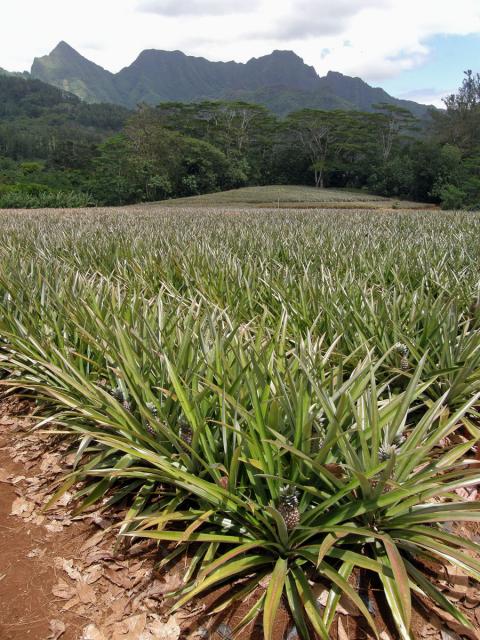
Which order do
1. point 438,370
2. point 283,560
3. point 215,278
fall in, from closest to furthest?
1. point 283,560
2. point 438,370
3. point 215,278

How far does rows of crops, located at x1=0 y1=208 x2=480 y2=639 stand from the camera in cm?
146

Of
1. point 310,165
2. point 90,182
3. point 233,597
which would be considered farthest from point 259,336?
point 310,165

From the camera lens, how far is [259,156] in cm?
6178

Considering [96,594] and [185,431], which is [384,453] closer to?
[185,431]

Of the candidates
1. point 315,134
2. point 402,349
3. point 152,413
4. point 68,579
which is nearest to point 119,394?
point 152,413

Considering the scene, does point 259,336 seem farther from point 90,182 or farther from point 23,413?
point 90,182

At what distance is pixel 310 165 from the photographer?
59469 millimetres

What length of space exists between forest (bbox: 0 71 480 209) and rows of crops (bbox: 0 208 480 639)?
3473 centimetres

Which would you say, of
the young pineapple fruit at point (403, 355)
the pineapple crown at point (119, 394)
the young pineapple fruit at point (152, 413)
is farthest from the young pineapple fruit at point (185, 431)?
the young pineapple fruit at point (403, 355)

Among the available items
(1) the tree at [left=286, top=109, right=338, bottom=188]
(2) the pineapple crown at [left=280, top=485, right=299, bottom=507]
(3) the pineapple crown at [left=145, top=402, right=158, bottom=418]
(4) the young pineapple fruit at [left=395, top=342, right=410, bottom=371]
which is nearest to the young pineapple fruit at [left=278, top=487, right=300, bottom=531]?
(2) the pineapple crown at [left=280, top=485, right=299, bottom=507]

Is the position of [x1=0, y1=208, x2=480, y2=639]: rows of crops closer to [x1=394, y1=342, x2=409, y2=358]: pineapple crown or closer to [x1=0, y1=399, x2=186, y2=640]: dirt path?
[x1=394, y1=342, x2=409, y2=358]: pineapple crown

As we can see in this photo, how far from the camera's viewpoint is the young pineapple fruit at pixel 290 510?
4.96ft

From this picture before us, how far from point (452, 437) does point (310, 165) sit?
6134cm

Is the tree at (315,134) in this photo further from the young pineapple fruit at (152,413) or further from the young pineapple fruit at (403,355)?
the young pineapple fruit at (152,413)
